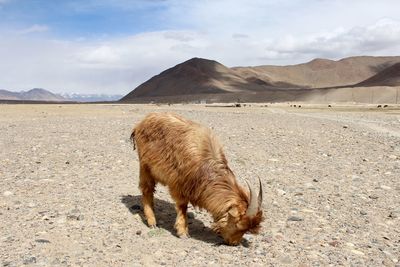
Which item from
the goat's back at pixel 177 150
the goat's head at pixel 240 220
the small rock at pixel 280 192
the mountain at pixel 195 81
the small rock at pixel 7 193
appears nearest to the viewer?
the goat's head at pixel 240 220

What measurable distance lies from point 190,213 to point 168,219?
50 centimetres

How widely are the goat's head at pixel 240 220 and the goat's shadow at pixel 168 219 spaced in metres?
0.35

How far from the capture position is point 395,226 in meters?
8.57

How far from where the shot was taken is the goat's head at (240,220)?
22.7 ft

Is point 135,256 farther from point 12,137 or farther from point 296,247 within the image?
point 12,137

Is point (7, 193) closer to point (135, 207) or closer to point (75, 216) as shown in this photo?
point (75, 216)

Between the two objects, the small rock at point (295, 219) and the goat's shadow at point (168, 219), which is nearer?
the goat's shadow at point (168, 219)

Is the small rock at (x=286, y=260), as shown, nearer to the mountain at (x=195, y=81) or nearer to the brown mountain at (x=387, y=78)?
the brown mountain at (x=387, y=78)

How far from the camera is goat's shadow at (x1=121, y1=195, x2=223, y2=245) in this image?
Answer: 7.84 meters

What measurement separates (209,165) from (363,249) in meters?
2.56

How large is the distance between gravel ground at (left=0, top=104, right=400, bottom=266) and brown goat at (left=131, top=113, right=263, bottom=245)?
14.5 inches

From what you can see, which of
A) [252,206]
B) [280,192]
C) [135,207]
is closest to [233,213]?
[252,206]

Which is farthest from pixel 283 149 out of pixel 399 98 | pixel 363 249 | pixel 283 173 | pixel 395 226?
pixel 399 98

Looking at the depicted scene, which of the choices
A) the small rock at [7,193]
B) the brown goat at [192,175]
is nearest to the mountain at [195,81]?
the small rock at [7,193]
